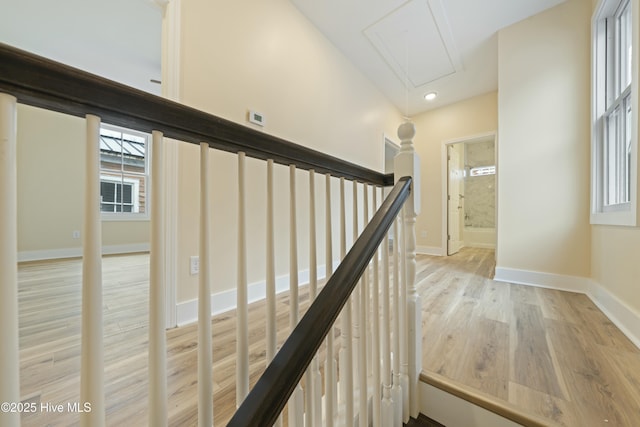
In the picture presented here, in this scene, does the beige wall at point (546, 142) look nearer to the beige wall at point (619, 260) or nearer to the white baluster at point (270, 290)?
the beige wall at point (619, 260)

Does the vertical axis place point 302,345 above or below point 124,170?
below

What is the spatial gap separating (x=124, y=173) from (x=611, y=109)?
6948mm

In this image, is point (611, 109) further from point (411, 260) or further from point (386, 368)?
point (386, 368)

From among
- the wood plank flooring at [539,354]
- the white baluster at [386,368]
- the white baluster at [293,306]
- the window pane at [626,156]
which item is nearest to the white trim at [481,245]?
the wood plank flooring at [539,354]

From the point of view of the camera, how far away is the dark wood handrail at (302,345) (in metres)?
0.43

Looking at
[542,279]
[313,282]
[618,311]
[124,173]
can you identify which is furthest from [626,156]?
[124,173]

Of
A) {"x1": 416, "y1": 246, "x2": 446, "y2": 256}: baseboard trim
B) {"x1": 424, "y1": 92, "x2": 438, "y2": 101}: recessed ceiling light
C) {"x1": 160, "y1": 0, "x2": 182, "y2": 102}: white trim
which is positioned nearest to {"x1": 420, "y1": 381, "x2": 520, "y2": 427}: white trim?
{"x1": 160, "y1": 0, "x2": 182, "y2": 102}: white trim

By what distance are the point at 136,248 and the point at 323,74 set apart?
197 inches

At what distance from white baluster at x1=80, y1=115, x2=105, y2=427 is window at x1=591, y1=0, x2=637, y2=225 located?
8.69ft

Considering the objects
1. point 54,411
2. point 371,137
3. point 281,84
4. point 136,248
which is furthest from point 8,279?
point 136,248

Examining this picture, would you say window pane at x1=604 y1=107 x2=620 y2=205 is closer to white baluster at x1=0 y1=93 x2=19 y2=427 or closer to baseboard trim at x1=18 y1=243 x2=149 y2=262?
white baluster at x1=0 y1=93 x2=19 y2=427

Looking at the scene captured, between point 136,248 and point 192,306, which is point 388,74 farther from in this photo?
point 136,248

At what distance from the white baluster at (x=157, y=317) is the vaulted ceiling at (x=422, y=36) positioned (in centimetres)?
275

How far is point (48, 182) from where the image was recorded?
394 centimetres
